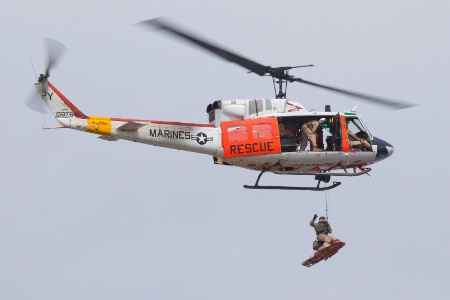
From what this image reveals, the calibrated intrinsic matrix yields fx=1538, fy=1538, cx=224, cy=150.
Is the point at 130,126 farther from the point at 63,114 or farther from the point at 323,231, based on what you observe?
the point at 323,231

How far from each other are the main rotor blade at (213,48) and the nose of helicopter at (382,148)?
10.1 ft

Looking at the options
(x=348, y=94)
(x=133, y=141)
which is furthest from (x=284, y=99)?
(x=133, y=141)

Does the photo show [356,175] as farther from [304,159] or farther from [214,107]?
[214,107]

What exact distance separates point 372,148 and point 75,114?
665 cm

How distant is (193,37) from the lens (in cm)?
2978

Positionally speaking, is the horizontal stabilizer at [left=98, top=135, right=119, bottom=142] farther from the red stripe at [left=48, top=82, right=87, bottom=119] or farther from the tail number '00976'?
the tail number '00976'

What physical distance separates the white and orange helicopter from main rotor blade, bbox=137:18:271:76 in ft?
0.12

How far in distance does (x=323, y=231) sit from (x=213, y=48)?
6.16 meters

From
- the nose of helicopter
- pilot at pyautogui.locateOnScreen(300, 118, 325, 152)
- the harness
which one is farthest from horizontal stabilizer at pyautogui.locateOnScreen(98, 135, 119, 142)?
the nose of helicopter

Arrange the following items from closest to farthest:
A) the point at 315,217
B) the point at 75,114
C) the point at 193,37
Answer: the point at 193,37, the point at 75,114, the point at 315,217

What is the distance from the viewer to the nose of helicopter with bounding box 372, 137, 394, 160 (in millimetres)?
34062

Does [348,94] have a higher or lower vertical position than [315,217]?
higher

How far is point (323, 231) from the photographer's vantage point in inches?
1369

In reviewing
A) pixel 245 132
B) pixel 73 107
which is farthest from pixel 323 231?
pixel 73 107
